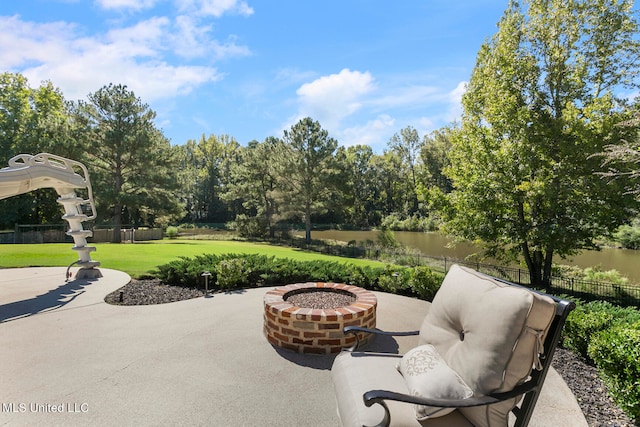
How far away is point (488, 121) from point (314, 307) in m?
9.13

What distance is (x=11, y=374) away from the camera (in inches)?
137

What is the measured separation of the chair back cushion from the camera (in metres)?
1.79

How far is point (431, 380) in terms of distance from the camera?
6.59 ft

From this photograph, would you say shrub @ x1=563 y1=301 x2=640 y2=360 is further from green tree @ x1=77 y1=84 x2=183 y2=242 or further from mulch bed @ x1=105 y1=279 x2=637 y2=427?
green tree @ x1=77 y1=84 x2=183 y2=242

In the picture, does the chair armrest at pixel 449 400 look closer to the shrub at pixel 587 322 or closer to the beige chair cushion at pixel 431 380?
the beige chair cushion at pixel 431 380

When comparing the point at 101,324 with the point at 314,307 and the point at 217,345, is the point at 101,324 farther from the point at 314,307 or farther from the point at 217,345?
the point at 314,307

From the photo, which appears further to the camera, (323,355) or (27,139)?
(27,139)

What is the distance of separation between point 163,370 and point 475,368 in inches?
128

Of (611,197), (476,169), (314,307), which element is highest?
(476,169)

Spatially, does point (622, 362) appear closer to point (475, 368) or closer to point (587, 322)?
point (587, 322)

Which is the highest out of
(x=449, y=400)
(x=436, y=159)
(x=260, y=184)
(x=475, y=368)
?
(x=436, y=159)

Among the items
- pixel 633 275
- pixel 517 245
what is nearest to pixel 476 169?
pixel 517 245

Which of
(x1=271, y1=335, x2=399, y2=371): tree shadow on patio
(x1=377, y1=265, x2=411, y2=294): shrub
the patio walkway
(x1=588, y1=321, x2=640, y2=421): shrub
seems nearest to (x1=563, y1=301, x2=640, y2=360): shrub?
(x1=588, y1=321, x2=640, y2=421): shrub

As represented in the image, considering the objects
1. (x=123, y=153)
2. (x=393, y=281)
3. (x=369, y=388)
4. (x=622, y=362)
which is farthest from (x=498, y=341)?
(x=123, y=153)
